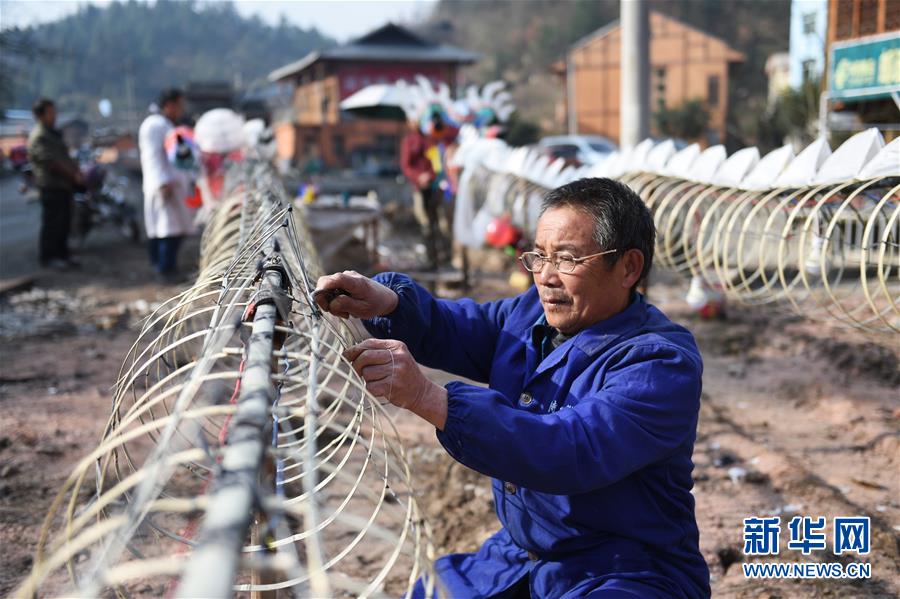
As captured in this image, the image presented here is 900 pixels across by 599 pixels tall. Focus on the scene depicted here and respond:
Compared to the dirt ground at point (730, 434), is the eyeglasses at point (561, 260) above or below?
above

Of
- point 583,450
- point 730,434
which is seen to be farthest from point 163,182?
point 583,450

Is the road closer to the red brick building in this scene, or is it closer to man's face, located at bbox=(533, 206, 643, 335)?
man's face, located at bbox=(533, 206, 643, 335)

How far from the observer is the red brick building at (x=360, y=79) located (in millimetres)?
26750

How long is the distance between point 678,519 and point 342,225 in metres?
5.63

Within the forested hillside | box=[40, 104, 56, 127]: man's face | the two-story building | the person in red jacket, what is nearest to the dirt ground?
box=[40, 104, 56, 127]: man's face

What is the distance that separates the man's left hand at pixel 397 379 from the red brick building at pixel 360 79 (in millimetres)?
24937

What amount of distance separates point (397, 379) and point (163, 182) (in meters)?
5.86

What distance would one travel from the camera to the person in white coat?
21.6ft

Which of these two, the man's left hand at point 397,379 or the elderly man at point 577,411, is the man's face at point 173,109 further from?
the man's left hand at point 397,379

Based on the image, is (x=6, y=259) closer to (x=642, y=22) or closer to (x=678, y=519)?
(x=642, y=22)

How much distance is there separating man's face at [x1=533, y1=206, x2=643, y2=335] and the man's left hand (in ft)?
1.33

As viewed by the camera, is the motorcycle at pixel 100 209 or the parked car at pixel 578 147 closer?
the motorcycle at pixel 100 209

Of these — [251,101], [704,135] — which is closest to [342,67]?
[251,101]

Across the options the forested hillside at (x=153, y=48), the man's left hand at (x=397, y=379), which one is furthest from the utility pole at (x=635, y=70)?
the forested hillside at (x=153, y=48)
